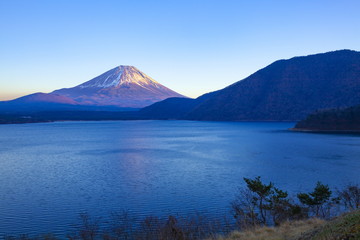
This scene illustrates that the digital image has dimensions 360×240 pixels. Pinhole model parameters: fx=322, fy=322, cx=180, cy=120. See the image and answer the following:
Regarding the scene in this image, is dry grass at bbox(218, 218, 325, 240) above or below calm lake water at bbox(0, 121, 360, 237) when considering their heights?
above

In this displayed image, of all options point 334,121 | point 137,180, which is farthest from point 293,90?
point 137,180

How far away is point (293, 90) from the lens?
167750 millimetres

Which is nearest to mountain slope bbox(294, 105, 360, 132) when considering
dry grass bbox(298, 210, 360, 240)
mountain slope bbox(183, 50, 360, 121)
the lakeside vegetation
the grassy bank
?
mountain slope bbox(183, 50, 360, 121)

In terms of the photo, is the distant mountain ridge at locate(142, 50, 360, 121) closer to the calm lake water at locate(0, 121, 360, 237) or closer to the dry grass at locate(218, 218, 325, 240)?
the calm lake water at locate(0, 121, 360, 237)

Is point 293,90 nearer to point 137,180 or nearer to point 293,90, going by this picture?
point 293,90

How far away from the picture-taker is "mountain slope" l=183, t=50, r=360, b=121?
15038cm

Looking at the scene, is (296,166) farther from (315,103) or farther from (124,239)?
(315,103)

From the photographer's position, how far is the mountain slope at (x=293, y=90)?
15038 cm

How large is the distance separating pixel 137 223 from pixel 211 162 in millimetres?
24158

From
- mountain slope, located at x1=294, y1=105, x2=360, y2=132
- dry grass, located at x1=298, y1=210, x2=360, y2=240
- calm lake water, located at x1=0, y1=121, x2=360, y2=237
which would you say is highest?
mountain slope, located at x1=294, y1=105, x2=360, y2=132

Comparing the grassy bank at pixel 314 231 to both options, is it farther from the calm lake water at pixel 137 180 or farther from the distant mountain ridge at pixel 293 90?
the distant mountain ridge at pixel 293 90

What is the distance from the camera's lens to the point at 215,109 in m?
194

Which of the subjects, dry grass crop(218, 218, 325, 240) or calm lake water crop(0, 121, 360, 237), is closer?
dry grass crop(218, 218, 325, 240)

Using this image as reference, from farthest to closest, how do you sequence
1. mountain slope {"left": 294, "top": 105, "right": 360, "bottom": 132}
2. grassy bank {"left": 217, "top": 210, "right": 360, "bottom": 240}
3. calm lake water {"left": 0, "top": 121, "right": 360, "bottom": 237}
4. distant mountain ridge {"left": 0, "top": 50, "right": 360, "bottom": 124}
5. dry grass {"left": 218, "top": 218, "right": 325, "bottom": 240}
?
distant mountain ridge {"left": 0, "top": 50, "right": 360, "bottom": 124}
mountain slope {"left": 294, "top": 105, "right": 360, "bottom": 132}
calm lake water {"left": 0, "top": 121, "right": 360, "bottom": 237}
dry grass {"left": 218, "top": 218, "right": 325, "bottom": 240}
grassy bank {"left": 217, "top": 210, "right": 360, "bottom": 240}
